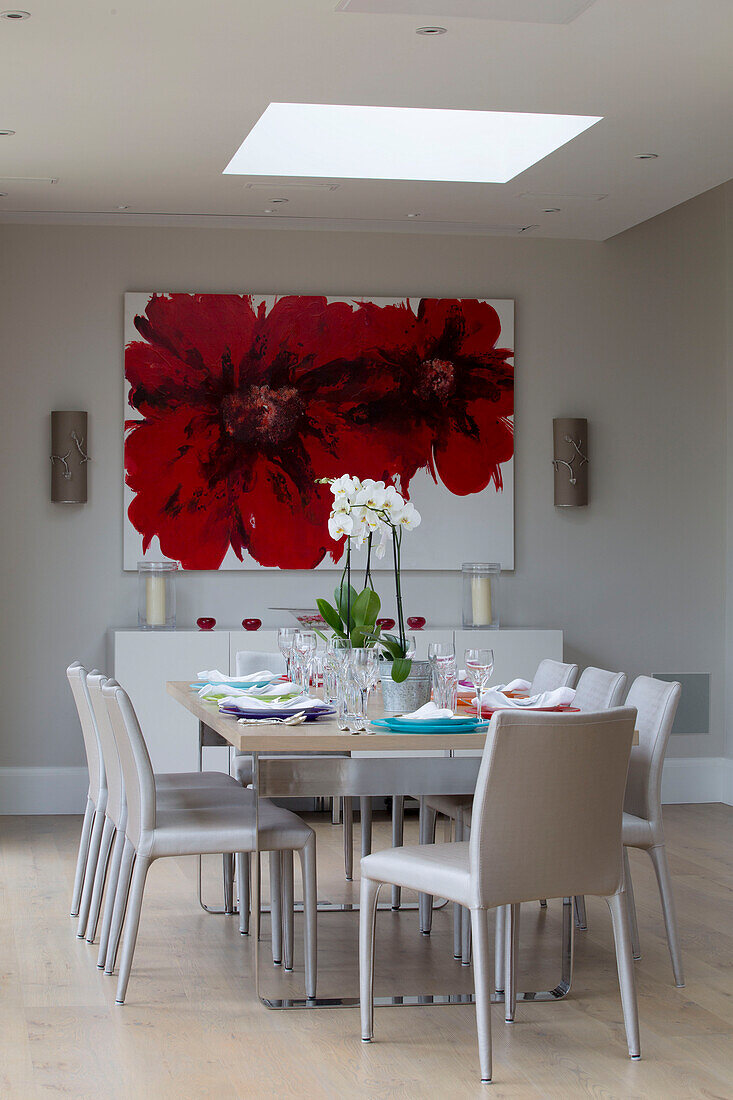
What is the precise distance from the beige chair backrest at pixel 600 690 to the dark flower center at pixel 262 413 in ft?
8.06

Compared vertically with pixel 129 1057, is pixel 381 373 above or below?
above

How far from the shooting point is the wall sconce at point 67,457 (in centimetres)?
598

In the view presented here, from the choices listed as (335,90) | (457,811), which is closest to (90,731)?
(457,811)

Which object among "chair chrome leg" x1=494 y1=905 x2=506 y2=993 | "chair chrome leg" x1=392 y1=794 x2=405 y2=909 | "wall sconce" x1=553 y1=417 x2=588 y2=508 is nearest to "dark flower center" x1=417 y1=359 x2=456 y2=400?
"wall sconce" x1=553 y1=417 x2=588 y2=508

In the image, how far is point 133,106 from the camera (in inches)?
171

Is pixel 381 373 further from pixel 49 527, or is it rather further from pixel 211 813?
pixel 211 813

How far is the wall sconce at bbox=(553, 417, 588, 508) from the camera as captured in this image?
Result: 638 centimetres

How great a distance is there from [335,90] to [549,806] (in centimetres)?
245

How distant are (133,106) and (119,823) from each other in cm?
233

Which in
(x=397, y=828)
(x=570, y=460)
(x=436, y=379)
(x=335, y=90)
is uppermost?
(x=335, y=90)

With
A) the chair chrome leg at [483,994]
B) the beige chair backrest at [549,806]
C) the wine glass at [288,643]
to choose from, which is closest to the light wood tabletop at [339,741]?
the beige chair backrest at [549,806]

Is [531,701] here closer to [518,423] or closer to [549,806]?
[549,806]

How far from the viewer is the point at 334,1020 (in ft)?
11.1

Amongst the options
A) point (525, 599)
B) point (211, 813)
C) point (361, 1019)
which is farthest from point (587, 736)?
point (525, 599)
